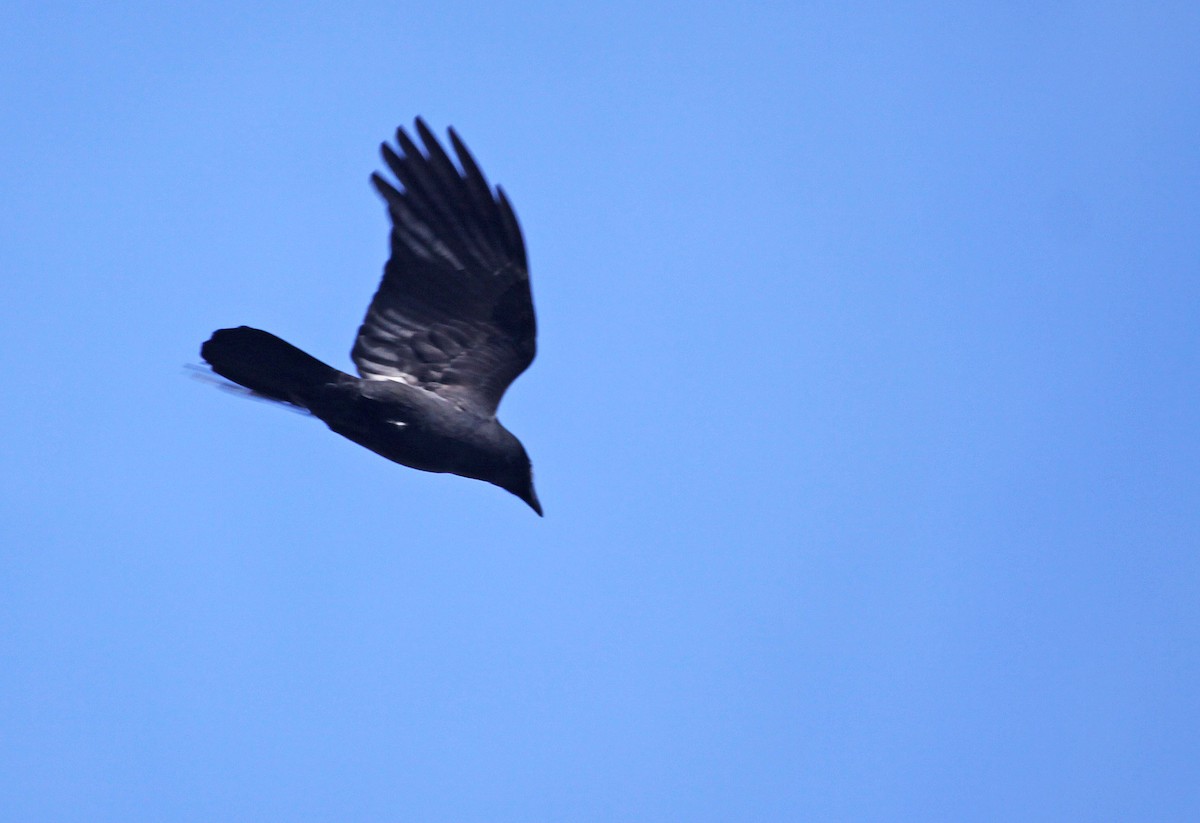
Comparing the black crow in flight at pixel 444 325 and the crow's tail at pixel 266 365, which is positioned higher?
the black crow in flight at pixel 444 325

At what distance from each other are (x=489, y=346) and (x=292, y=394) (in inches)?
59.3

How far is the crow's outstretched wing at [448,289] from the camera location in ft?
28.4

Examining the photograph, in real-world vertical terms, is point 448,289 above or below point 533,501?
above

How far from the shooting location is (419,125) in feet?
28.4

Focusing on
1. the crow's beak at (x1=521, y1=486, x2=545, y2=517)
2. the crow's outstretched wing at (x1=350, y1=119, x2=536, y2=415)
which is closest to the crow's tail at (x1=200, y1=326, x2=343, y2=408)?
the crow's outstretched wing at (x1=350, y1=119, x2=536, y2=415)

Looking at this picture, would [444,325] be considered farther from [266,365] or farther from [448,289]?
[266,365]

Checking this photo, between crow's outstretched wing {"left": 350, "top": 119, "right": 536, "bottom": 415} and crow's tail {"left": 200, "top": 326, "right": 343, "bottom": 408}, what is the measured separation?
691 millimetres

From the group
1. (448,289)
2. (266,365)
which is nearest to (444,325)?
(448,289)

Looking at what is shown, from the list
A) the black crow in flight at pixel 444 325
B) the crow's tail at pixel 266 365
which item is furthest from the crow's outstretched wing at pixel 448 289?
the crow's tail at pixel 266 365

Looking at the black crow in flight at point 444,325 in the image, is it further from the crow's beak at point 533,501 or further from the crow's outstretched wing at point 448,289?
the crow's beak at point 533,501

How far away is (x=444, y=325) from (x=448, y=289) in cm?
26

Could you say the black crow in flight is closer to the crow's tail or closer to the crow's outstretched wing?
the crow's outstretched wing

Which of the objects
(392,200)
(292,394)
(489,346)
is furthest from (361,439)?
(392,200)

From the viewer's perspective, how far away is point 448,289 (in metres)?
8.78
